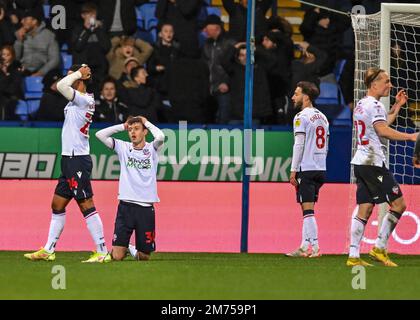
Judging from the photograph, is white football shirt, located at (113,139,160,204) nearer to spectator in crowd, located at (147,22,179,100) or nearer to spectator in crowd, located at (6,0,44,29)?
spectator in crowd, located at (147,22,179,100)

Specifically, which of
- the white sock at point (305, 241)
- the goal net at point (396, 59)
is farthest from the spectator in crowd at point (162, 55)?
the white sock at point (305, 241)

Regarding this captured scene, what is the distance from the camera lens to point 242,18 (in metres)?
19.0

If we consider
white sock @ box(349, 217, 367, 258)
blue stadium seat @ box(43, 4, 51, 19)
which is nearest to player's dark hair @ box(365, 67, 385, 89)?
white sock @ box(349, 217, 367, 258)

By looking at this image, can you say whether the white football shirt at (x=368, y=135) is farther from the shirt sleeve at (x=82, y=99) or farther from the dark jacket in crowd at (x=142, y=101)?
the dark jacket in crowd at (x=142, y=101)

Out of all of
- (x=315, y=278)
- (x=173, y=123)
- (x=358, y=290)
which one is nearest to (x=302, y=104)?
(x=173, y=123)

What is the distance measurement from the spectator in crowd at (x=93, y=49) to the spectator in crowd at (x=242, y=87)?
1.84 m

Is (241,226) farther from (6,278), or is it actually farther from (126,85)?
(6,278)

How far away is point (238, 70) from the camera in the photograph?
59.7ft

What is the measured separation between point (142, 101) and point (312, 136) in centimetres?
396

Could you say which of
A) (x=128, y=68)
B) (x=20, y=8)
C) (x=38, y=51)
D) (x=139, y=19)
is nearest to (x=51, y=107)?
(x=38, y=51)

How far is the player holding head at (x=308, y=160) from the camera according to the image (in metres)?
14.3

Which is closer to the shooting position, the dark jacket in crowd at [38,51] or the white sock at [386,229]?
the white sock at [386,229]
